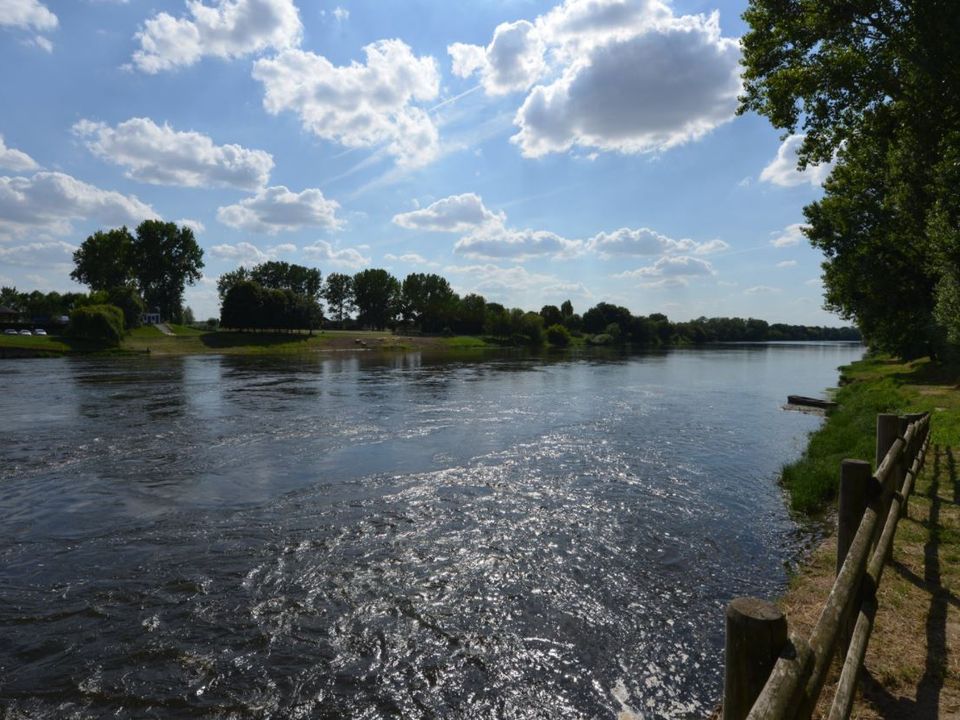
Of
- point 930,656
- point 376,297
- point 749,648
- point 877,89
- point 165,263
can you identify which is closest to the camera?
point 749,648

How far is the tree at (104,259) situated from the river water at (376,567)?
11097 cm

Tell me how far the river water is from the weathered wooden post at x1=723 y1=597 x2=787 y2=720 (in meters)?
3.96

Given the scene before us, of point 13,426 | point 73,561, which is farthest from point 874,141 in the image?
point 13,426

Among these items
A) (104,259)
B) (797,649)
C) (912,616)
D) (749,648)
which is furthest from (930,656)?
(104,259)

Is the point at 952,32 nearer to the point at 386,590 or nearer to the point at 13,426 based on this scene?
the point at 386,590

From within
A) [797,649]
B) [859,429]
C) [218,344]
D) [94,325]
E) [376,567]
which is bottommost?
[376,567]

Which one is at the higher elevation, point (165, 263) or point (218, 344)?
point (165, 263)

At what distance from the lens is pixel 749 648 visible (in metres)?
3.08

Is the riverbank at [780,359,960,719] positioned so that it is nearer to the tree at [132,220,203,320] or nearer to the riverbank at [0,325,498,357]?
the riverbank at [0,325,498,357]

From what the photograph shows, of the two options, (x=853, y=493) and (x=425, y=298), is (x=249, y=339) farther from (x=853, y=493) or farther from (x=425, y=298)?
(x=853, y=493)

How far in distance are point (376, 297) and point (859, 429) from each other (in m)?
155

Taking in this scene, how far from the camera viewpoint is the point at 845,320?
45.3 metres

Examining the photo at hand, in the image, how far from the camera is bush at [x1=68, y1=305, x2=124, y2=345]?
7888 centimetres

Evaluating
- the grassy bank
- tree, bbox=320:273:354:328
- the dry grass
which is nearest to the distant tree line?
tree, bbox=320:273:354:328
